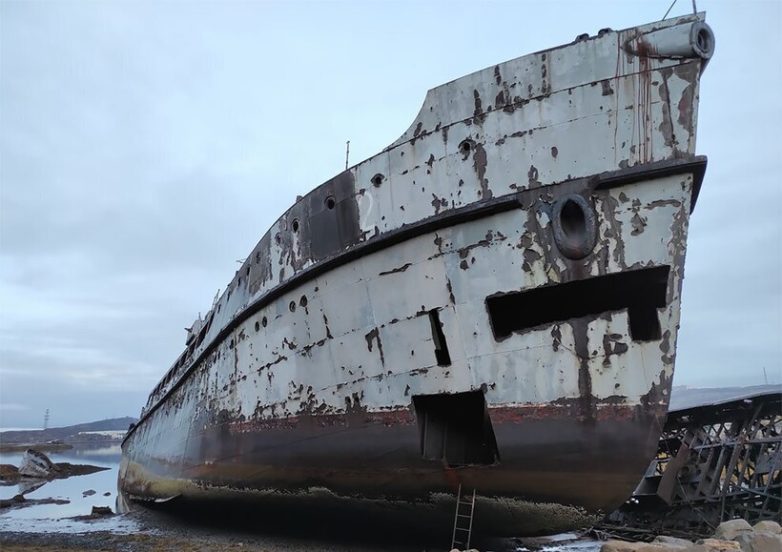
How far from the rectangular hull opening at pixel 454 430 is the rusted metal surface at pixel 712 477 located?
4.43m

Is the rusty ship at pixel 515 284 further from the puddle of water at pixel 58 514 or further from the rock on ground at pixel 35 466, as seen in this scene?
the rock on ground at pixel 35 466

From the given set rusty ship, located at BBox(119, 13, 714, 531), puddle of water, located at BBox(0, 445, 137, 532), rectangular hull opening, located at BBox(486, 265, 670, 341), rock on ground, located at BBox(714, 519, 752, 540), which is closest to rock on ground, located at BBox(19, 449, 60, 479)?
puddle of water, located at BBox(0, 445, 137, 532)

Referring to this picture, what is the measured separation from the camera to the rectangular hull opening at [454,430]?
534cm

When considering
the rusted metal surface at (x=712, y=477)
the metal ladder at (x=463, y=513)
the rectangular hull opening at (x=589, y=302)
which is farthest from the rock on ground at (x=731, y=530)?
the metal ladder at (x=463, y=513)

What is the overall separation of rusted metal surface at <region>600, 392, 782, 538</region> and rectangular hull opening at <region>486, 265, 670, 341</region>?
15.4 feet

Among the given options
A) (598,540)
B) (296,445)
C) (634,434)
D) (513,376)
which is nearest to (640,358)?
(634,434)

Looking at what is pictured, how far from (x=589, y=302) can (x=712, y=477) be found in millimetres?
5574


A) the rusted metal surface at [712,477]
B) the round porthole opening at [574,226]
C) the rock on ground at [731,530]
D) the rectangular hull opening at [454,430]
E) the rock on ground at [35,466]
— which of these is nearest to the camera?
the round porthole opening at [574,226]

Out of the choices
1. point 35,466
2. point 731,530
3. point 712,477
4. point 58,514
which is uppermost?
point 712,477

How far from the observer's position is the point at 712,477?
852 centimetres

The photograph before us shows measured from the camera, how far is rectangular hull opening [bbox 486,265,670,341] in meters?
4.81

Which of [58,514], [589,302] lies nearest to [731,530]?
[589,302]

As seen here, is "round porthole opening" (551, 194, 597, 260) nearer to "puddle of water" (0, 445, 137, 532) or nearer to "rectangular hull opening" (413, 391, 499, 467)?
"rectangular hull opening" (413, 391, 499, 467)

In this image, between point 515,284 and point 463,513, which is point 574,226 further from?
point 463,513
